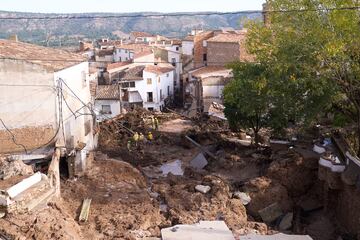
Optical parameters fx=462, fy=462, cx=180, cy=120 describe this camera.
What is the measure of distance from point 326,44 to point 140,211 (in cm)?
856

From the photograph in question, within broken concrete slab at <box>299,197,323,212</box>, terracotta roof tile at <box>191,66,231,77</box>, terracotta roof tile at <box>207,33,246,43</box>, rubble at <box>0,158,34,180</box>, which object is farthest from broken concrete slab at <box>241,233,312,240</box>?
terracotta roof tile at <box>207,33,246,43</box>

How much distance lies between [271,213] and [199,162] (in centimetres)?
593

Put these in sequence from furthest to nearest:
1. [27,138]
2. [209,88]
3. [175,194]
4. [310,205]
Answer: [209,88], [310,205], [27,138], [175,194]

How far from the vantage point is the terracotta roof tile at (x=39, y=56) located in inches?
694

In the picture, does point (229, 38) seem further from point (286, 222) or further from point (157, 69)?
point (286, 222)

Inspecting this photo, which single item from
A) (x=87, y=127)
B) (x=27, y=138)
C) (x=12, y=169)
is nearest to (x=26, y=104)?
(x=27, y=138)

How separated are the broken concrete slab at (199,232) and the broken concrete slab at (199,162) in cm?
841

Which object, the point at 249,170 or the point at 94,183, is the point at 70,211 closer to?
the point at 94,183

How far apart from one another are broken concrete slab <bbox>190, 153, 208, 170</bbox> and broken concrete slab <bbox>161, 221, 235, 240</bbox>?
27.6 ft

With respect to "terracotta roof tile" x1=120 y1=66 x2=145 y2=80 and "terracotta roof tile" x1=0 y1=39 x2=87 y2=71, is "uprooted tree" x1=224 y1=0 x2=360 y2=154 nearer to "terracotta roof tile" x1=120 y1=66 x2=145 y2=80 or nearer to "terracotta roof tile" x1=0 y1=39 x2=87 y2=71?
"terracotta roof tile" x1=0 y1=39 x2=87 y2=71

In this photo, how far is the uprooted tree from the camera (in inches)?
651

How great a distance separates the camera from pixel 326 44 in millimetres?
16031

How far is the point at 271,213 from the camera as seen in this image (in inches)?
705

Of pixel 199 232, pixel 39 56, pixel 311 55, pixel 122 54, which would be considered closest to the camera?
pixel 199 232
